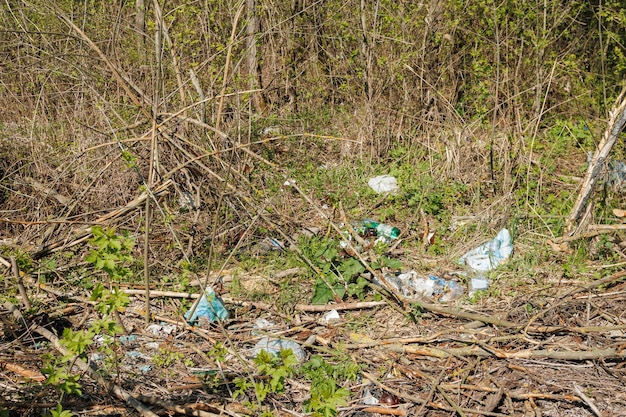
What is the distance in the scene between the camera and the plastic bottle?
15.9 feet

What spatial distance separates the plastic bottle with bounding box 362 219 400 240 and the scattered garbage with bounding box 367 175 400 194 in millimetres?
531

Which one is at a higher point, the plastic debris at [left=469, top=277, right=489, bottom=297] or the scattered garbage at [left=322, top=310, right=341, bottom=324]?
the scattered garbage at [left=322, top=310, right=341, bottom=324]

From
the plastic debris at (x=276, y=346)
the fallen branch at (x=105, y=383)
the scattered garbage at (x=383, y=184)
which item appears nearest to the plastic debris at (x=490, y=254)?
the scattered garbage at (x=383, y=184)

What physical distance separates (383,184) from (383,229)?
30.3 inches

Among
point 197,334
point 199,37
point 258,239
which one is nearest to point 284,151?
point 199,37

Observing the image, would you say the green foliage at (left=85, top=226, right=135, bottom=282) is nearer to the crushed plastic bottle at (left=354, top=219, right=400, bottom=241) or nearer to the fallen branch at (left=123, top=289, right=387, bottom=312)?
the fallen branch at (left=123, top=289, right=387, bottom=312)

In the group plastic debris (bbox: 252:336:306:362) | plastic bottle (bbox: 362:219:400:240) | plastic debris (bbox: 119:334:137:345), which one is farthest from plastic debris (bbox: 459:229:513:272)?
plastic debris (bbox: 119:334:137:345)

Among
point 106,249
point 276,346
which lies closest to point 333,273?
point 276,346

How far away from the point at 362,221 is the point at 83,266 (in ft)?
6.69

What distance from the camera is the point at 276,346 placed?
3617 mm

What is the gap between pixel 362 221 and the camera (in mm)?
5043

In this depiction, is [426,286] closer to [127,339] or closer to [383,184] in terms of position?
[383,184]

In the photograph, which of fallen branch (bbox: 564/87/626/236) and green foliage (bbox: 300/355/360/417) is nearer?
green foliage (bbox: 300/355/360/417)

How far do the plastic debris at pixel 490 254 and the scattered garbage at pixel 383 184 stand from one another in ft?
3.55
